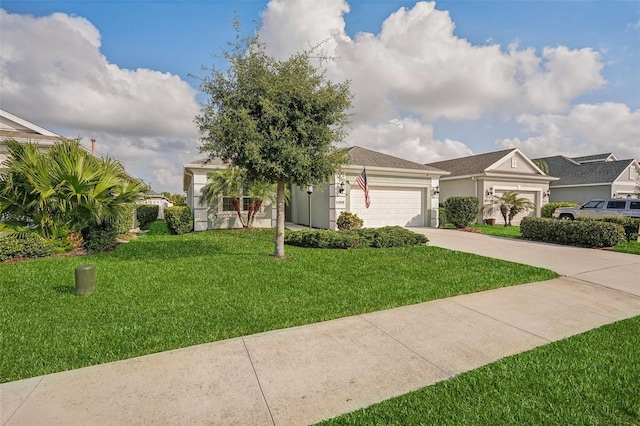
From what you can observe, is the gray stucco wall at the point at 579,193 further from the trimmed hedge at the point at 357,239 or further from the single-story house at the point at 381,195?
the trimmed hedge at the point at 357,239

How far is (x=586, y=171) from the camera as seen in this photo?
2398 cm

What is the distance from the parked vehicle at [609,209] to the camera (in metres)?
15.1

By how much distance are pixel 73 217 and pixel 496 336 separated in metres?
9.53

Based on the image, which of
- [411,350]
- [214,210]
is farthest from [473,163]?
[411,350]

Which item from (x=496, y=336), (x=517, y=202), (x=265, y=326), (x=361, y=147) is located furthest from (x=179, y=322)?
(x=517, y=202)

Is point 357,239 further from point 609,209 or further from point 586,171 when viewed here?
point 586,171

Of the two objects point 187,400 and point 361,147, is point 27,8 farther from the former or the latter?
point 361,147

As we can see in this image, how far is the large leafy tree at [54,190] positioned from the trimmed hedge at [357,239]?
5305 millimetres

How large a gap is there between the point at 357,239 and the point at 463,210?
8.15 meters

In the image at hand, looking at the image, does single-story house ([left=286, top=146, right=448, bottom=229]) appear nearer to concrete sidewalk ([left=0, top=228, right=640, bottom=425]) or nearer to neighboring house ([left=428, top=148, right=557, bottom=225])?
neighboring house ([left=428, top=148, right=557, bottom=225])

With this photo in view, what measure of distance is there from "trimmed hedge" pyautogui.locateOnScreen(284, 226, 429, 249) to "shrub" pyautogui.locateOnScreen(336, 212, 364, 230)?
10.1 ft

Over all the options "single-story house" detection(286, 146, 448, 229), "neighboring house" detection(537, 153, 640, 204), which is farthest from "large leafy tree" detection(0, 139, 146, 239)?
"neighboring house" detection(537, 153, 640, 204)

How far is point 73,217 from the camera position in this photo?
26.0 ft

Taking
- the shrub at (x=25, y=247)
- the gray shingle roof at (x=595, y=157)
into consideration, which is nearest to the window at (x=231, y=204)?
the shrub at (x=25, y=247)
